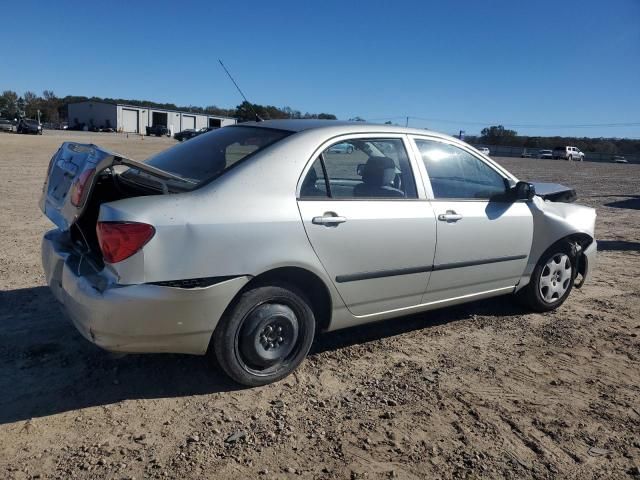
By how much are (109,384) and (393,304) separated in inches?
77.9

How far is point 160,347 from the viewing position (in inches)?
120

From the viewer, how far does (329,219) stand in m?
3.41

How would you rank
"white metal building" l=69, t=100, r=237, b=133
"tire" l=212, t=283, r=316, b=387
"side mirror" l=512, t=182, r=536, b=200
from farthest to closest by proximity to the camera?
"white metal building" l=69, t=100, r=237, b=133 < "side mirror" l=512, t=182, r=536, b=200 < "tire" l=212, t=283, r=316, b=387

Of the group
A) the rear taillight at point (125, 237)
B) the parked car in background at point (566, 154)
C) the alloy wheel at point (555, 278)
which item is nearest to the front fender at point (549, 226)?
the alloy wheel at point (555, 278)

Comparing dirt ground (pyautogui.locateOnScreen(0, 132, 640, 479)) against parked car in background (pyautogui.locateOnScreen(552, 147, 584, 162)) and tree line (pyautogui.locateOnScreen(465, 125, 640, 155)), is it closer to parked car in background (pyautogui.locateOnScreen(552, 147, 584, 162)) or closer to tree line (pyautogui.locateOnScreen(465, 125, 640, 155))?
parked car in background (pyautogui.locateOnScreen(552, 147, 584, 162))

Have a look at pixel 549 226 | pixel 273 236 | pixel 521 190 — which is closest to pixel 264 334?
pixel 273 236

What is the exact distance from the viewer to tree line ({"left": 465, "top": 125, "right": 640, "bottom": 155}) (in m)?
90.4

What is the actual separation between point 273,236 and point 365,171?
105cm

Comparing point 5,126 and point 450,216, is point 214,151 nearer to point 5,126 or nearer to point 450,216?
point 450,216

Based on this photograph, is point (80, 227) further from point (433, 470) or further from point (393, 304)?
point (433, 470)

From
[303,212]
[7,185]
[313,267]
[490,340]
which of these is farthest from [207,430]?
[7,185]

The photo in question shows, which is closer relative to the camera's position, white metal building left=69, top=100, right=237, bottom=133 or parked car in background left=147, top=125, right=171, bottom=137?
parked car in background left=147, top=125, right=171, bottom=137

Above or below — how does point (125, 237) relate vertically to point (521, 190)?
below

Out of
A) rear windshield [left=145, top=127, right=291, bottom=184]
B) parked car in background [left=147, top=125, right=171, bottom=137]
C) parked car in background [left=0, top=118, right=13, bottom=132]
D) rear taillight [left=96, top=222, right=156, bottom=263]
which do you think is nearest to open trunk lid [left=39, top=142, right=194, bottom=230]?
rear windshield [left=145, top=127, right=291, bottom=184]
